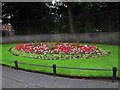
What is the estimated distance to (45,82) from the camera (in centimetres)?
712

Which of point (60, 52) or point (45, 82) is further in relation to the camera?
point (60, 52)

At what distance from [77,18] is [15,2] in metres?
7.58

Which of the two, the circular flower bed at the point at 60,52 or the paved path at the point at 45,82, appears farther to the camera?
the circular flower bed at the point at 60,52

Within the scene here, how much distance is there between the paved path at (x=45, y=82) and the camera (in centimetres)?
668

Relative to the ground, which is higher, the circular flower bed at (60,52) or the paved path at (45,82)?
the circular flower bed at (60,52)

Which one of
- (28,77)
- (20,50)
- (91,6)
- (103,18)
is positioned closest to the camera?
(28,77)

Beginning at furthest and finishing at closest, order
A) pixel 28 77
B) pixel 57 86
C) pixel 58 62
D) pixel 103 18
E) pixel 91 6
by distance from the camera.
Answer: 1. pixel 91 6
2. pixel 103 18
3. pixel 58 62
4. pixel 28 77
5. pixel 57 86

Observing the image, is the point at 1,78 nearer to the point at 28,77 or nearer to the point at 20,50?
the point at 28,77

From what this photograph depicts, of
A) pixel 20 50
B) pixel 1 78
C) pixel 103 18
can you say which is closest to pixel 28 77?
pixel 1 78

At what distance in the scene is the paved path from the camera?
668 centimetres

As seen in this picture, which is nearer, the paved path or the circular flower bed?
the paved path

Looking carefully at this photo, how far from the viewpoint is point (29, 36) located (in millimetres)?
19250

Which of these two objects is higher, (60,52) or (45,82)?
(60,52)

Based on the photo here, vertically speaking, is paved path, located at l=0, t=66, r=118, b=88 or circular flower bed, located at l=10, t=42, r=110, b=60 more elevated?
circular flower bed, located at l=10, t=42, r=110, b=60
